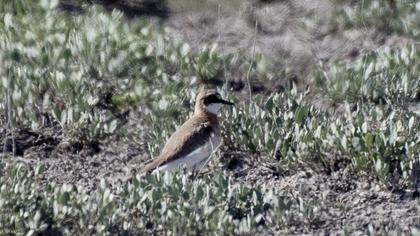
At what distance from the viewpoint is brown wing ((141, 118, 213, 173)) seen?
9688mm

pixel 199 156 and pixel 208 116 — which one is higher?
pixel 208 116

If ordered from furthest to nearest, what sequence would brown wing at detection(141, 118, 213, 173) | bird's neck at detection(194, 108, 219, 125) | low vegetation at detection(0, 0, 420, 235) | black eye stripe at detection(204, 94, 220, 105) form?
black eye stripe at detection(204, 94, 220, 105), bird's neck at detection(194, 108, 219, 125), brown wing at detection(141, 118, 213, 173), low vegetation at detection(0, 0, 420, 235)

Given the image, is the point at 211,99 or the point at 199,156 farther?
the point at 211,99

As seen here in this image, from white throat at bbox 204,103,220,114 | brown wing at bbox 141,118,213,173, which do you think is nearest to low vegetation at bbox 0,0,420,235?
white throat at bbox 204,103,220,114

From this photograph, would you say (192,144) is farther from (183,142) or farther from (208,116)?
(208,116)

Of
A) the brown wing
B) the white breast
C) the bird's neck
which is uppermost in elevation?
the bird's neck

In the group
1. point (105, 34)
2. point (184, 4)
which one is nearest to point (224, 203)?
point (105, 34)

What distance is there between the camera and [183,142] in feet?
32.5

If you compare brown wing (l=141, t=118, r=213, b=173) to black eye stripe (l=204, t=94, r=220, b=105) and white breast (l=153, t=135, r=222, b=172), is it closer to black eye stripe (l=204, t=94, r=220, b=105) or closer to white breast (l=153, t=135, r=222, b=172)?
white breast (l=153, t=135, r=222, b=172)

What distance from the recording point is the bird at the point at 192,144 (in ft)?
31.9

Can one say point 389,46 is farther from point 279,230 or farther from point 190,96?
point 279,230

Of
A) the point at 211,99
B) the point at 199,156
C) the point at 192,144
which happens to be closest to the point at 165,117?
the point at 211,99

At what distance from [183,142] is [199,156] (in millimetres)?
175

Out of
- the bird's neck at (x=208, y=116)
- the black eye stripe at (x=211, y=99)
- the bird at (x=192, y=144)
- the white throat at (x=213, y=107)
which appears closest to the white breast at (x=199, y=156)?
the bird at (x=192, y=144)
